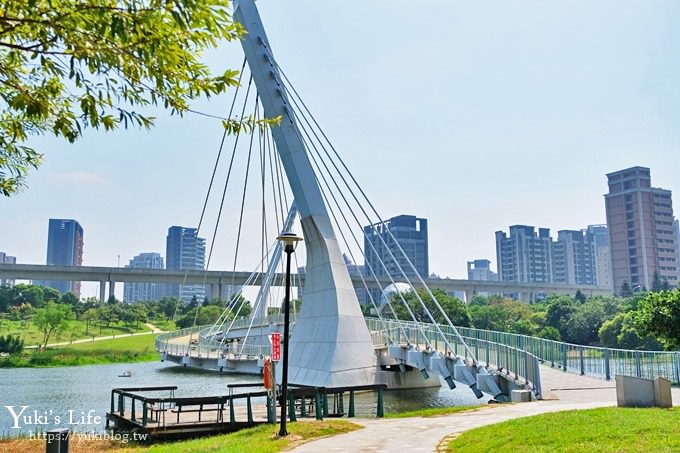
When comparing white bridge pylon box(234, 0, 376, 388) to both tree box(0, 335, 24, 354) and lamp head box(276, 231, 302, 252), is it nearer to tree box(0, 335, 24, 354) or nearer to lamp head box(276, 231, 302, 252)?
lamp head box(276, 231, 302, 252)

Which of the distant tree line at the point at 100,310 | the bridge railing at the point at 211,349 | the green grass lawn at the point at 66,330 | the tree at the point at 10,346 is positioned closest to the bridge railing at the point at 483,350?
the bridge railing at the point at 211,349

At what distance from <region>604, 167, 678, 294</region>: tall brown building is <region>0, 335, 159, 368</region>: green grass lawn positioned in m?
105

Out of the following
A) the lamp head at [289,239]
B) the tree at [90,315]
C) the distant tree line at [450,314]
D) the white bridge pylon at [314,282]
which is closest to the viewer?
the lamp head at [289,239]

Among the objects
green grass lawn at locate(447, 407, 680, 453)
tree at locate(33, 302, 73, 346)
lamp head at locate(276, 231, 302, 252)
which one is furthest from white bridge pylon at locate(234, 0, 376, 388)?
tree at locate(33, 302, 73, 346)

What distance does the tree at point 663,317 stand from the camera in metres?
14.6

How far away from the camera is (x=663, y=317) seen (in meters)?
14.7

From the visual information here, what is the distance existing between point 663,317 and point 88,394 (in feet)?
82.1

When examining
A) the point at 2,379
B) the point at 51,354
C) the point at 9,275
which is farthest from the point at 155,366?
the point at 9,275

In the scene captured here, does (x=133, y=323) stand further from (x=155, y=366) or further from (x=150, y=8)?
(x=150, y=8)

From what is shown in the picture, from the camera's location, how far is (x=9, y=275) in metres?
78.7

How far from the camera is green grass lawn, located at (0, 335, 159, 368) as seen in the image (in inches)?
2090

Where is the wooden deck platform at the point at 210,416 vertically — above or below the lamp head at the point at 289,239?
below

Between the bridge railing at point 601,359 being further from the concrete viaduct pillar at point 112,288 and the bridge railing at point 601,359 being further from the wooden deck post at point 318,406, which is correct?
the concrete viaduct pillar at point 112,288

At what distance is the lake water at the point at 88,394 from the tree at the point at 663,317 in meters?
9.37
